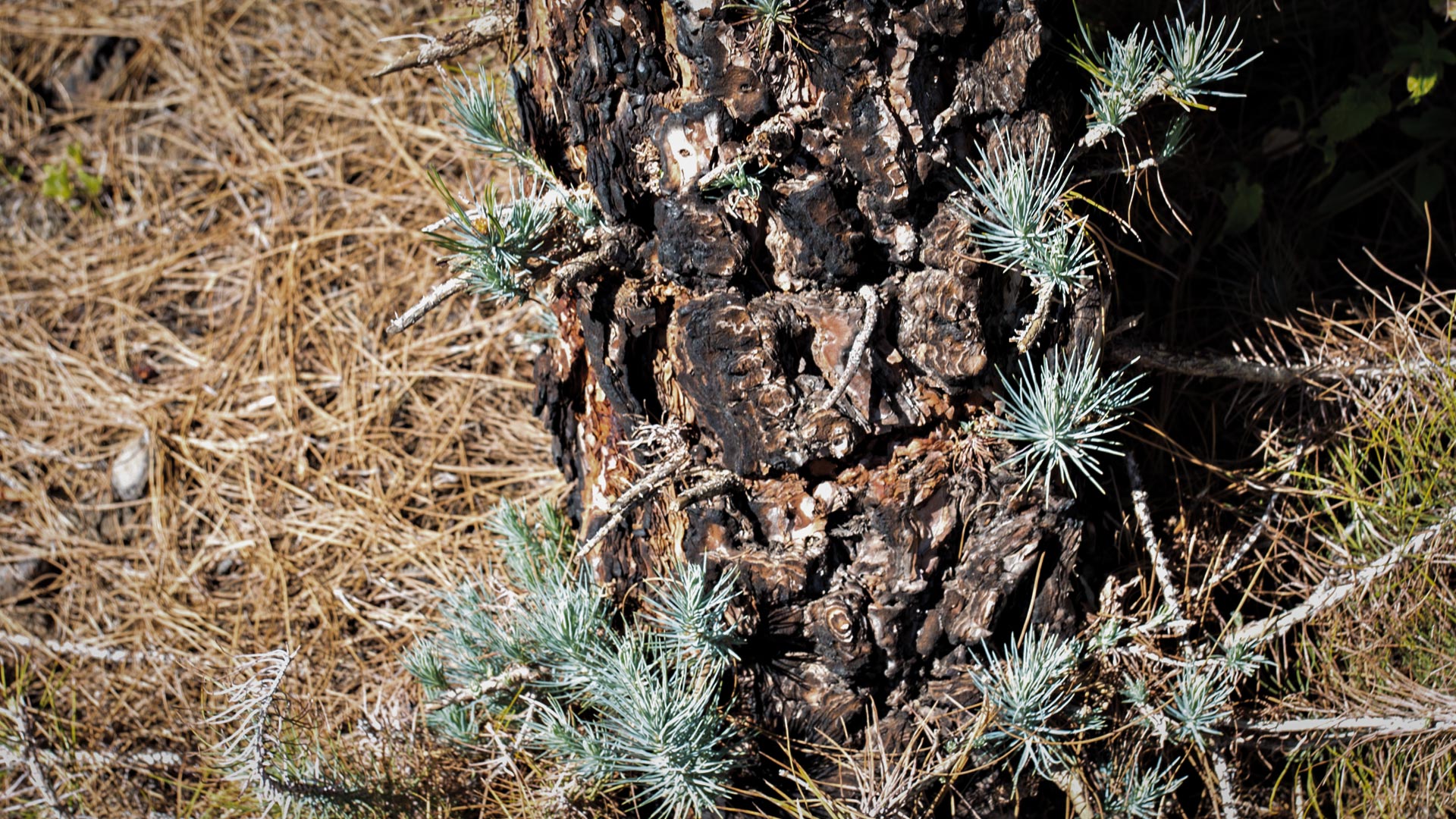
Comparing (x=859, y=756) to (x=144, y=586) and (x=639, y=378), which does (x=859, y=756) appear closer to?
(x=639, y=378)

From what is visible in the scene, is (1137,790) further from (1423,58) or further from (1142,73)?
(1423,58)

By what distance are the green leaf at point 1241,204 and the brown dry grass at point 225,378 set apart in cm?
152

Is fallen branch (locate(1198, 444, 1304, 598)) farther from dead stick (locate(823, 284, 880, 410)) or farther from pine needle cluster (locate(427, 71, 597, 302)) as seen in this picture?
pine needle cluster (locate(427, 71, 597, 302))

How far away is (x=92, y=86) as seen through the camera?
2752 millimetres

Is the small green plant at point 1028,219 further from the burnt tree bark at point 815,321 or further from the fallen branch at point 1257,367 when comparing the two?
the fallen branch at point 1257,367

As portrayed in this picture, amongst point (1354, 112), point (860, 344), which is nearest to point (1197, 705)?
point (860, 344)

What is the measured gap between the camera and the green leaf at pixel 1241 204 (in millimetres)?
1762

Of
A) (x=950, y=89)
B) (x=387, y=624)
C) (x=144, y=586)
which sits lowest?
(x=387, y=624)

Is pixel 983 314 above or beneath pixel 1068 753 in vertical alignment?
above

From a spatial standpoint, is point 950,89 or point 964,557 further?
point 964,557

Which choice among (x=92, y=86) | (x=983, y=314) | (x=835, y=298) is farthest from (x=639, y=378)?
(x=92, y=86)

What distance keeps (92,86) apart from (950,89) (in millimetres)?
2737

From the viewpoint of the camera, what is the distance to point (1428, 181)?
5.91 feet

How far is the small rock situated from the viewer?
227cm
